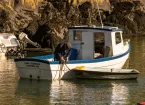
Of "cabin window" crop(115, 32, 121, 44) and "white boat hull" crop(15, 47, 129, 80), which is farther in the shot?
"cabin window" crop(115, 32, 121, 44)

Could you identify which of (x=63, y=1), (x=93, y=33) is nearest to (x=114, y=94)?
(x=93, y=33)

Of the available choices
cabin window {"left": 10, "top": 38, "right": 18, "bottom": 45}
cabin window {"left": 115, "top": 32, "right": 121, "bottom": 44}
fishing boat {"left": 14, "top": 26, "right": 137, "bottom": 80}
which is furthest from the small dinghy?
cabin window {"left": 10, "top": 38, "right": 18, "bottom": 45}

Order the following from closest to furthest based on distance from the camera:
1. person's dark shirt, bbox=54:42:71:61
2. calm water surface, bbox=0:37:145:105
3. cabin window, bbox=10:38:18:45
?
calm water surface, bbox=0:37:145:105
person's dark shirt, bbox=54:42:71:61
cabin window, bbox=10:38:18:45

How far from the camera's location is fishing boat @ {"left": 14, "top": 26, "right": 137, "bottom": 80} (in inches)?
903

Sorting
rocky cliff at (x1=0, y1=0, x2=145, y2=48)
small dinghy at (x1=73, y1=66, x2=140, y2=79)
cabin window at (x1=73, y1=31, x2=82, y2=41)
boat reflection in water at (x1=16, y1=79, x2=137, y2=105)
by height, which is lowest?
boat reflection in water at (x1=16, y1=79, x2=137, y2=105)

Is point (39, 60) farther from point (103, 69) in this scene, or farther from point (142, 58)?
point (142, 58)

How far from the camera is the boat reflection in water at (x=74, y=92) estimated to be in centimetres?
1806

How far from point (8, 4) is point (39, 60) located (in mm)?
37614

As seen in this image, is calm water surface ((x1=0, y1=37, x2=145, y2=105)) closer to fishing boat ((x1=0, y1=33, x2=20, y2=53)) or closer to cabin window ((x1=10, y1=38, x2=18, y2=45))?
fishing boat ((x1=0, y1=33, x2=20, y2=53))

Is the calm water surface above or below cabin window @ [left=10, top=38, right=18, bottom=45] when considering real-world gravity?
below

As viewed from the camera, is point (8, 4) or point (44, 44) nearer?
point (44, 44)

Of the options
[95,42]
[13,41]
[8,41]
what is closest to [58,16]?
[13,41]

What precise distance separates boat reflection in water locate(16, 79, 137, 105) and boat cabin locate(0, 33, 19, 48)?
60.7 feet

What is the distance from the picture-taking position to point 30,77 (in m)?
23.2
